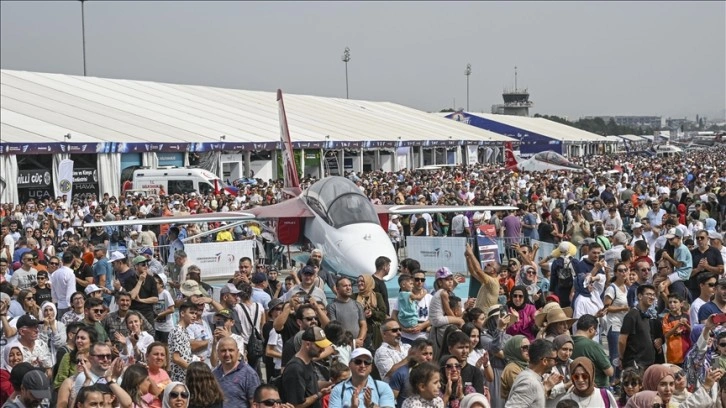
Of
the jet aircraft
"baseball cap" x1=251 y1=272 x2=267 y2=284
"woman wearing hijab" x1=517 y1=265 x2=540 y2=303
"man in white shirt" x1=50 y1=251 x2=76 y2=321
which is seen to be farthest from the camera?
the jet aircraft

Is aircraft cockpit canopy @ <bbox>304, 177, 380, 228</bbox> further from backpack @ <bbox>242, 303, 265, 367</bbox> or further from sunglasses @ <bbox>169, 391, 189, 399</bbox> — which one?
sunglasses @ <bbox>169, 391, 189, 399</bbox>

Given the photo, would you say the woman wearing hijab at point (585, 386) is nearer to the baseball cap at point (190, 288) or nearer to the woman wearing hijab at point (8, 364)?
the woman wearing hijab at point (8, 364)

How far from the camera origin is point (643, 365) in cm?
800

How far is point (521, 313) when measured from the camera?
27.9 ft

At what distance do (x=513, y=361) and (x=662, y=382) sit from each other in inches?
51.4

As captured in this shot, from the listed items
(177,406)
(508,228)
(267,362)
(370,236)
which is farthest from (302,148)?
(177,406)

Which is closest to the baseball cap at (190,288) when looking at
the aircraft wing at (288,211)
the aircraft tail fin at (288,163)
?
the aircraft wing at (288,211)

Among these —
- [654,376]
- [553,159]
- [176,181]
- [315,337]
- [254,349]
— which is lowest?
[254,349]

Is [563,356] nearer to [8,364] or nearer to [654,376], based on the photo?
[654,376]

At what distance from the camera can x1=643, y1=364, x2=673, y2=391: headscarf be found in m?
6.03

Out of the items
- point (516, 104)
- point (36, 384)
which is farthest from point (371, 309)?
point (516, 104)

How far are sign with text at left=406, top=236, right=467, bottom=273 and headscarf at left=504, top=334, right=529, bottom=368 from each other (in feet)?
34.5

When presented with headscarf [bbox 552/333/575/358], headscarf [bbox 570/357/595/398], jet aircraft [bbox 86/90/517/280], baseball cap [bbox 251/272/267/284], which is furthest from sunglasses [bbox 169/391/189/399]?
jet aircraft [bbox 86/90/517/280]

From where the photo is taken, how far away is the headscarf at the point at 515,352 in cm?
691
